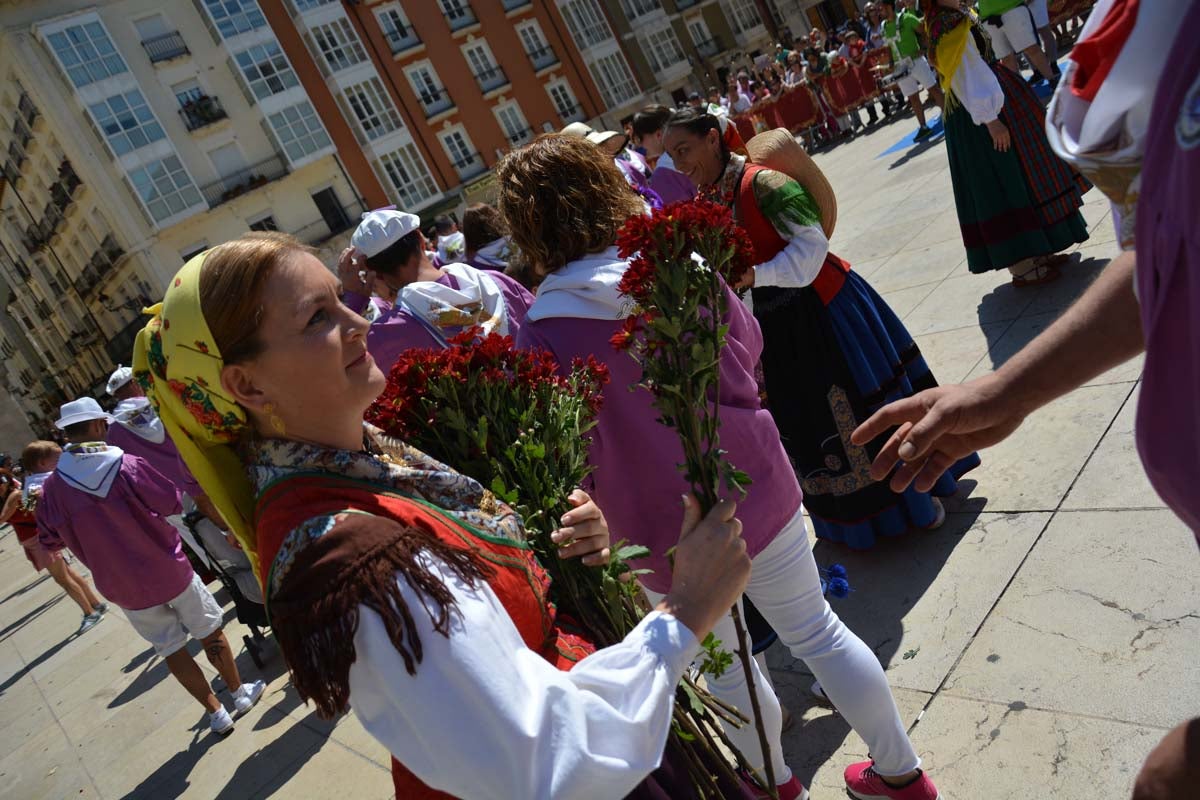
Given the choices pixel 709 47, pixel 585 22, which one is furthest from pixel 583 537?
pixel 709 47

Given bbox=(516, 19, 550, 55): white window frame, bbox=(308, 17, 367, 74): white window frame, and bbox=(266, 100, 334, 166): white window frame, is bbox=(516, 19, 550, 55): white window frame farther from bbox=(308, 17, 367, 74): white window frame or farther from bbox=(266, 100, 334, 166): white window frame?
bbox=(266, 100, 334, 166): white window frame

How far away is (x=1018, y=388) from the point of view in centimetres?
164

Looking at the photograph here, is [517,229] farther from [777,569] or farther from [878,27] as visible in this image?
[878,27]

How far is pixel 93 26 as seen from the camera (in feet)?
108

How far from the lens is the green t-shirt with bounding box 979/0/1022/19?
6.60 metres

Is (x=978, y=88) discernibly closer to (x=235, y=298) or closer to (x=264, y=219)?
(x=235, y=298)

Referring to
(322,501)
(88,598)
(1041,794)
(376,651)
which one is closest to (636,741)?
(376,651)

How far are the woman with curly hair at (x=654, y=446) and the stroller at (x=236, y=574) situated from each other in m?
4.70

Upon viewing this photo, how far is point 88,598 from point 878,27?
60.4ft

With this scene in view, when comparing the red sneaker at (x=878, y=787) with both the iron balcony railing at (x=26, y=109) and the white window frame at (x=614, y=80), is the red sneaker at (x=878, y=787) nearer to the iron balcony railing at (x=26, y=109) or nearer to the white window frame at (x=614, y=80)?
the iron balcony railing at (x=26, y=109)

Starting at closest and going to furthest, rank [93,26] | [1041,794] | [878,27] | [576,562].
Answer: [576,562] < [1041,794] < [878,27] < [93,26]

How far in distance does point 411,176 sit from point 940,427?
130ft

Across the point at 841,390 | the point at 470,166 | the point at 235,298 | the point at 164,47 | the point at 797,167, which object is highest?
the point at 164,47

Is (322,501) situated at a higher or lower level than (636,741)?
higher
